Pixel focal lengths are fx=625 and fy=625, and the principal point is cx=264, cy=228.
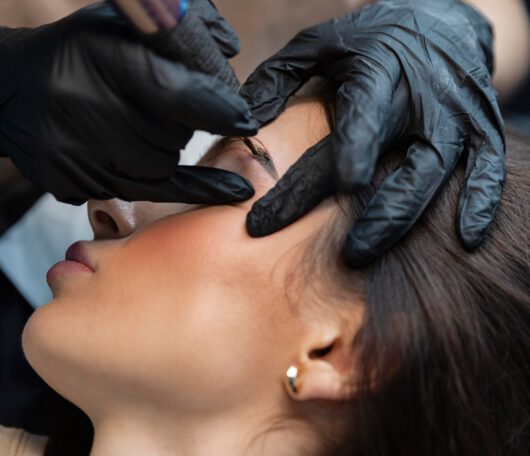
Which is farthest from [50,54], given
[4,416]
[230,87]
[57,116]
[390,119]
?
[4,416]

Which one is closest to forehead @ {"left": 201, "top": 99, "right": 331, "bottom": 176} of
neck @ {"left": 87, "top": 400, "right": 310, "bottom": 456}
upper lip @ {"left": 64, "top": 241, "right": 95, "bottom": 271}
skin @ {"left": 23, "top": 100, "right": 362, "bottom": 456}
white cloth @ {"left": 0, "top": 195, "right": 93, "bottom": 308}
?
skin @ {"left": 23, "top": 100, "right": 362, "bottom": 456}

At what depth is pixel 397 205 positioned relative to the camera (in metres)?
0.75

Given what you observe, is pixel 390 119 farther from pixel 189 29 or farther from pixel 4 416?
pixel 4 416

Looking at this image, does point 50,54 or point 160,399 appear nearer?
point 50,54

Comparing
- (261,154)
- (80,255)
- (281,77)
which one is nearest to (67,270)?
(80,255)

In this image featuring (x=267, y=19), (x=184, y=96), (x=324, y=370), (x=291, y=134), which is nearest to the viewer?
(x=184, y=96)

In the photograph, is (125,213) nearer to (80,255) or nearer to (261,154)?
(80,255)

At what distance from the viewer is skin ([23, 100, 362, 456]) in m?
0.78

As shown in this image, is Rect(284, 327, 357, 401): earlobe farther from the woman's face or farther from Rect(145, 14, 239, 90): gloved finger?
Rect(145, 14, 239, 90): gloved finger

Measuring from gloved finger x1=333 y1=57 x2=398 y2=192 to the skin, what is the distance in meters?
0.08

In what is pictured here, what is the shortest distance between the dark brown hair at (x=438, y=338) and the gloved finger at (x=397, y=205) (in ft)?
0.10

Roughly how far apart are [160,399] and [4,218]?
0.63 metres

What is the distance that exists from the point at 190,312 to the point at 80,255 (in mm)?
215

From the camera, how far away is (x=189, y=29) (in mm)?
698
